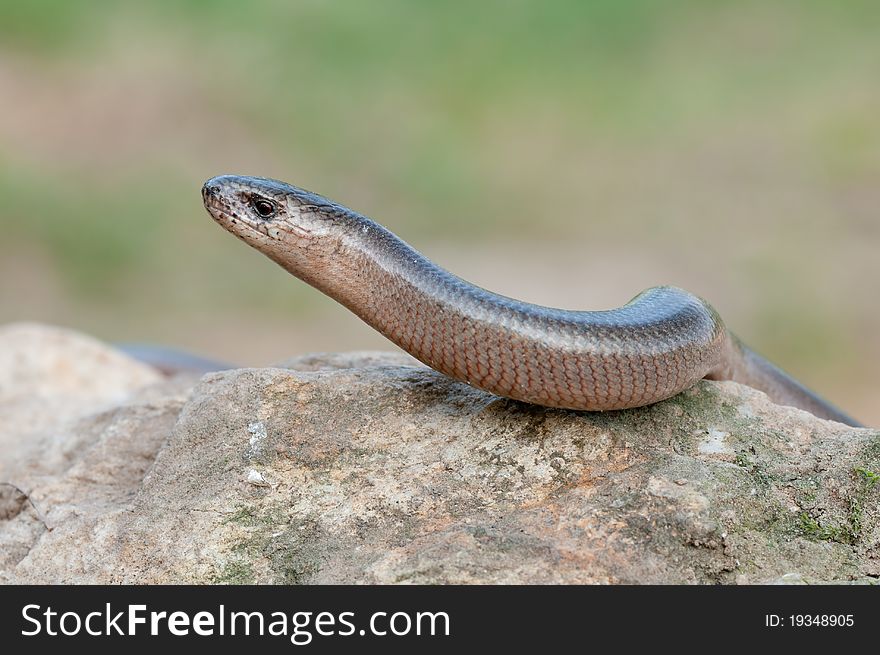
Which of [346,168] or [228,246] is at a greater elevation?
[346,168]

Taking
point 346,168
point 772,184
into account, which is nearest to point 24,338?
point 346,168

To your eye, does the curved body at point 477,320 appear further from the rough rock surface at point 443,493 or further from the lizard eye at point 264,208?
the rough rock surface at point 443,493

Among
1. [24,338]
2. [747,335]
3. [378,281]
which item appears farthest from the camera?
[747,335]

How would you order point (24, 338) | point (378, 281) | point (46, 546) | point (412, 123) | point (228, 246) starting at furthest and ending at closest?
1. point (412, 123)
2. point (228, 246)
3. point (24, 338)
4. point (378, 281)
5. point (46, 546)

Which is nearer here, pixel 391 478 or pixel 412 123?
pixel 391 478

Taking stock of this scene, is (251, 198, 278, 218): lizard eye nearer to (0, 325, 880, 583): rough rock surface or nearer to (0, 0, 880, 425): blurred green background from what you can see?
(0, 325, 880, 583): rough rock surface

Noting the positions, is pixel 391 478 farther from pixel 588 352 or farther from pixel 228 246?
pixel 228 246

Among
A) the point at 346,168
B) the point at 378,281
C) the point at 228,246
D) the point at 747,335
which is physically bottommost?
the point at 378,281
